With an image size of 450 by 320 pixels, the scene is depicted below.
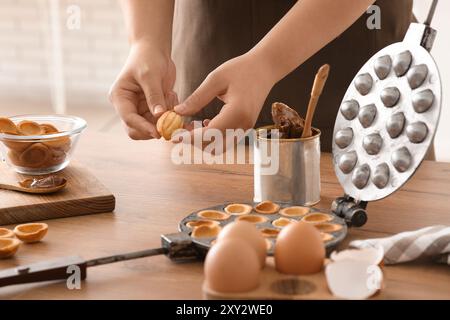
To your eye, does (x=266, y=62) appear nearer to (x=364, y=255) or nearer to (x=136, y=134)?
(x=136, y=134)

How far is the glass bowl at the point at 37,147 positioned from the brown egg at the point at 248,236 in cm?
61

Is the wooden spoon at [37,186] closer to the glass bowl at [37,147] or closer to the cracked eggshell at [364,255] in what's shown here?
the glass bowl at [37,147]

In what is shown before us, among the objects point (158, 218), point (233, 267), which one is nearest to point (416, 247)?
point (233, 267)

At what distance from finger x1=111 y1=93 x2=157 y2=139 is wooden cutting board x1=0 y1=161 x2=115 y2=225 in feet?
0.49

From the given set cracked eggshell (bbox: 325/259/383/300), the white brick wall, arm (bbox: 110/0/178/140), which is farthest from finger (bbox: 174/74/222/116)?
the white brick wall

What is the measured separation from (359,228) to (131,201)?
43 centimetres

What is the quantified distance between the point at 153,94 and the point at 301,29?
0.33 meters

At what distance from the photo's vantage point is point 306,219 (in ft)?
3.98

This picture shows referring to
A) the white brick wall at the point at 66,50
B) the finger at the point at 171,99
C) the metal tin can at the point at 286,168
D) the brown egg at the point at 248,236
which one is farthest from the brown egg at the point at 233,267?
the white brick wall at the point at 66,50

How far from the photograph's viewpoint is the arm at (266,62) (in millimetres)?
1416

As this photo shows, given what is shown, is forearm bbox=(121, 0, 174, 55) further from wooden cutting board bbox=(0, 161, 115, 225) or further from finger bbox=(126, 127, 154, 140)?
wooden cutting board bbox=(0, 161, 115, 225)

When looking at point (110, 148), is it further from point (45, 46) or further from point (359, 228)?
point (45, 46)

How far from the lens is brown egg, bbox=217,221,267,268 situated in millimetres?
987
